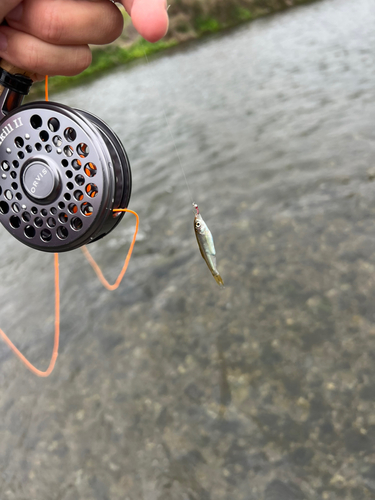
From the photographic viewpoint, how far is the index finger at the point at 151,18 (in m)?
1.00

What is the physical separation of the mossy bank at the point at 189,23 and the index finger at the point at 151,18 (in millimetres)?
26939

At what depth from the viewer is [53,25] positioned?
3.88 ft

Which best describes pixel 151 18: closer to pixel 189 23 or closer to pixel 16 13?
pixel 16 13

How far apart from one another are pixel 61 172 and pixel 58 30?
0.50 metres

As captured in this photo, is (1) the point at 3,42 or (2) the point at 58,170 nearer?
(1) the point at 3,42

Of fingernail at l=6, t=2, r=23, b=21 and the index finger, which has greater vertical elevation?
fingernail at l=6, t=2, r=23, b=21

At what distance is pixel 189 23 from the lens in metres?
30.8

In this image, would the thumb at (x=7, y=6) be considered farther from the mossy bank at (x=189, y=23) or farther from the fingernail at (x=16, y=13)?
the mossy bank at (x=189, y=23)

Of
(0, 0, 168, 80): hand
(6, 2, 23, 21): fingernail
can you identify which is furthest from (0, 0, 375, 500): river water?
(6, 2, 23, 21): fingernail

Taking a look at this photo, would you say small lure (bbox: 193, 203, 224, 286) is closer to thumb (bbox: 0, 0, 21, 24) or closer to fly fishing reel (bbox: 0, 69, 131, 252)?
fly fishing reel (bbox: 0, 69, 131, 252)

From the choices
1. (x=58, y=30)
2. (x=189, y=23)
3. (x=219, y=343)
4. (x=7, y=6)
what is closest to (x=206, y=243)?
(x=58, y=30)

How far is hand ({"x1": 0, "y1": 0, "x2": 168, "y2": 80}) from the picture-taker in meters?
1.16

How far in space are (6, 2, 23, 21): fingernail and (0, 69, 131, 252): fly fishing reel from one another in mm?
357

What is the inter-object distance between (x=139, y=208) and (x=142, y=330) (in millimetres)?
2386
